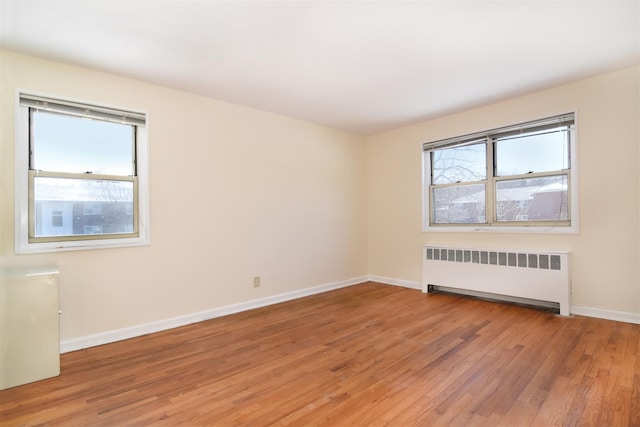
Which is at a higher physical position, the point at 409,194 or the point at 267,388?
the point at 409,194

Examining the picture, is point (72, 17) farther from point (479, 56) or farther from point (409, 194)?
point (409, 194)

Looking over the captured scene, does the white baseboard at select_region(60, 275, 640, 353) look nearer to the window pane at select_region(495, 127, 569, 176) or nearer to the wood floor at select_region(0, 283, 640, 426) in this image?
the wood floor at select_region(0, 283, 640, 426)

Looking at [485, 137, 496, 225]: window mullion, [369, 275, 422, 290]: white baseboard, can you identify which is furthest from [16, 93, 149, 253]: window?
[485, 137, 496, 225]: window mullion

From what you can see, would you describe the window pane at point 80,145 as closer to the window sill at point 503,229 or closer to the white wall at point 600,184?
the window sill at point 503,229

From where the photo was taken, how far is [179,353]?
2.61m

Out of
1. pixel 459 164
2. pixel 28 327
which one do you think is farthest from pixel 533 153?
pixel 28 327

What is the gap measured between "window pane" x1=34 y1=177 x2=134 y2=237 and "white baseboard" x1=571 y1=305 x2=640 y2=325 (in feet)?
16.1

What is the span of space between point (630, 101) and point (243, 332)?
15.0 feet

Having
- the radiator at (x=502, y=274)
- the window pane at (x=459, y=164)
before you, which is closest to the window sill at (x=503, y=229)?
the radiator at (x=502, y=274)

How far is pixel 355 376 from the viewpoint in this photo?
218cm

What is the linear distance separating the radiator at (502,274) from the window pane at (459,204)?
48 centimetres

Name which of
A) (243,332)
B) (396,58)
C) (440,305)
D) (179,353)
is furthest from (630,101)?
(179,353)

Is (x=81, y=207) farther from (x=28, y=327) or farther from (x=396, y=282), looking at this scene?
(x=396, y=282)

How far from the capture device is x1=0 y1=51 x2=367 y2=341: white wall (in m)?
2.71
